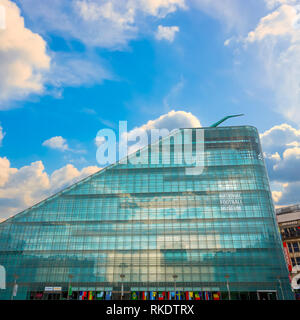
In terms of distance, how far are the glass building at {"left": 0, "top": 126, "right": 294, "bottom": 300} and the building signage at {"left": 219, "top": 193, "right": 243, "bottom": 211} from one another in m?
0.27

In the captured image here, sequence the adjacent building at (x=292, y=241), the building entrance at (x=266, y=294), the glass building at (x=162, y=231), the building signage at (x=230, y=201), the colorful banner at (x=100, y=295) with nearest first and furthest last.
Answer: the building entrance at (x=266, y=294) → the colorful banner at (x=100, y=295) → the glass building at (x=162, y=231) → the building signage at (x=230, y=201) → the adjacent building at (x=292, y=241)

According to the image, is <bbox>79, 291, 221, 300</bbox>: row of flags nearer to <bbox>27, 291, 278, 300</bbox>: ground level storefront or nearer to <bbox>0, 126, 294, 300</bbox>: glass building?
<bbox>27, 291, 278, 300</bbox>: ground level storefront

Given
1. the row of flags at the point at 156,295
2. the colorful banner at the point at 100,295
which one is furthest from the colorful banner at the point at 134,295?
the colorful banner at the point at 100,295

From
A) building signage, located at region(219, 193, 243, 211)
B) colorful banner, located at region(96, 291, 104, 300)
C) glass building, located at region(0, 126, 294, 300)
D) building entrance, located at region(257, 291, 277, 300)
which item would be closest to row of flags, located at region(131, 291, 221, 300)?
glass building, located at region(0, 126, 294, 300)

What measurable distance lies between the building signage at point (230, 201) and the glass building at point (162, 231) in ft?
0.89

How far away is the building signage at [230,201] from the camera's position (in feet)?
220

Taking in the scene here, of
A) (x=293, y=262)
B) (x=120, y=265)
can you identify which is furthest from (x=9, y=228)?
(x=293, y=262)

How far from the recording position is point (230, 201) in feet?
222

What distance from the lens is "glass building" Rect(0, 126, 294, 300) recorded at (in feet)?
197

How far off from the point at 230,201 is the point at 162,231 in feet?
67.9

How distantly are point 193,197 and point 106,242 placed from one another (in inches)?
1064

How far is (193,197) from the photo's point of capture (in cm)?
6906

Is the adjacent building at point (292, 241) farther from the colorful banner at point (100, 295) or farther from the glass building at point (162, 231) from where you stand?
the colorful banner at point (100, 295)
